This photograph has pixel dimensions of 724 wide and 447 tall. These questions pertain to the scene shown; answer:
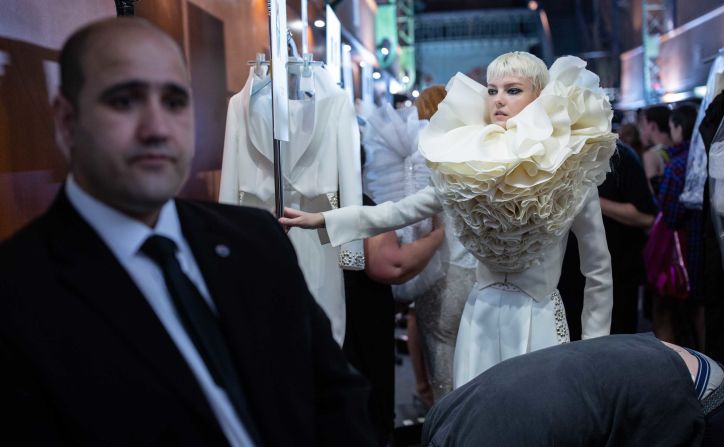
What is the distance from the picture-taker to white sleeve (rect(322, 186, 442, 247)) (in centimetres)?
229

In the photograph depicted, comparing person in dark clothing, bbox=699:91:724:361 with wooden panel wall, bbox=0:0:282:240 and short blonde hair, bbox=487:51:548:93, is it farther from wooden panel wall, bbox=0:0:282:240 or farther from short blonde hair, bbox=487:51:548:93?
wooden panel wall, bbox=0:0:282:240

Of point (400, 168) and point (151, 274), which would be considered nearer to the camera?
point (151, 274)

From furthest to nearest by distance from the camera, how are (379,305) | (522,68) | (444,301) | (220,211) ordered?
1. (444,301)
2. (379,305)
3. (522,68)
4. (220,211)

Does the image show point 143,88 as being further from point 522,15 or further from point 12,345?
point 522,15

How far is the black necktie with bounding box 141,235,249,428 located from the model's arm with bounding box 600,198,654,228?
121 inches

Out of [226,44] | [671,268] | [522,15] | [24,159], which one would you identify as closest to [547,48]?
[522,15]

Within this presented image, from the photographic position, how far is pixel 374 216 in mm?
2355

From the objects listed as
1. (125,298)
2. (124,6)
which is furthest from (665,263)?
(125,298)

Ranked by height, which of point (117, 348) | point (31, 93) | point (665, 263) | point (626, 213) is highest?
point (31, 93)

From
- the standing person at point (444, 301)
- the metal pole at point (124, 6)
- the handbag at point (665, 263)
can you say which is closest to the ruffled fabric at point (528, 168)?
the standing person at point (444, 301)

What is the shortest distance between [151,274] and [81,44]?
1.05ft

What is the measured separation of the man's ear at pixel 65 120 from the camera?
0.99m

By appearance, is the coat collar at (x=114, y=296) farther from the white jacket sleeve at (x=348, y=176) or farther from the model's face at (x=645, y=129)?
the model's face at (x=645, y=129)

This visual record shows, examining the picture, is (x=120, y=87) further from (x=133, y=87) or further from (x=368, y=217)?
(x=368, y=217)
